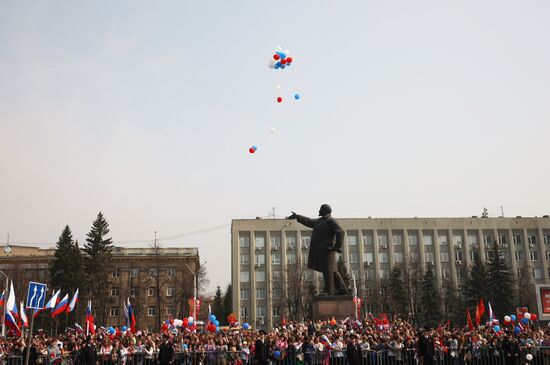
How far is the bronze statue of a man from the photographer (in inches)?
952

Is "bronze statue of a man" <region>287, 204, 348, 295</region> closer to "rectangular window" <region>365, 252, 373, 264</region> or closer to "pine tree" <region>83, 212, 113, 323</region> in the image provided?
"pine tree" <region>83, 212, 113, 323</region>

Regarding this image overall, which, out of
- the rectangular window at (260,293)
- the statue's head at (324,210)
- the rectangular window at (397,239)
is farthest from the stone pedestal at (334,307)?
the rectangular window at (397,239)

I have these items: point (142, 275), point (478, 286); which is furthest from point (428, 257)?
point (142, 275)

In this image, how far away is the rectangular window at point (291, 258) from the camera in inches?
3284

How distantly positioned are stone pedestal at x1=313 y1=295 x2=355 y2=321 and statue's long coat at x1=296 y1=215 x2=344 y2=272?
4.21 feet

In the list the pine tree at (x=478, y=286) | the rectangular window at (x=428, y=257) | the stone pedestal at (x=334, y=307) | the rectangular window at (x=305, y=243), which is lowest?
the stone pedestal at (x=334, y=307)

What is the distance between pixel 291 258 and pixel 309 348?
62709 millimetres

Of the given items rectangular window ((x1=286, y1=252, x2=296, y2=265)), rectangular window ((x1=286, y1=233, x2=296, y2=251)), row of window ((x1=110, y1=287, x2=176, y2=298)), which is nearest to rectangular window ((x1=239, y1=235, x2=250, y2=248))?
rectangular window ((x1=286, y1=233, x2=296, y2=251))

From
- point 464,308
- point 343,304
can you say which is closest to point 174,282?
point 464,308

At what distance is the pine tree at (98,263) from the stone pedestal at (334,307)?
48.5 m

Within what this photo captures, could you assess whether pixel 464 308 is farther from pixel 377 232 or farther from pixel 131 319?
pixel 131 319

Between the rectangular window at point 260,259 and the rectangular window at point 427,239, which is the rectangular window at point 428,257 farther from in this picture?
the rectangular window at point 260,259

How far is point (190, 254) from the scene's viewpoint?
86.1 meters

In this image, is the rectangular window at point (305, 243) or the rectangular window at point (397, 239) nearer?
the rectangular window at point (305, 243)
